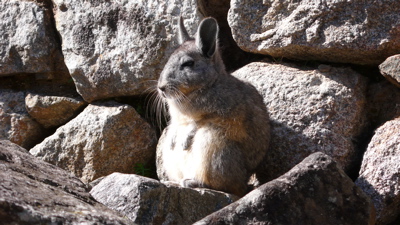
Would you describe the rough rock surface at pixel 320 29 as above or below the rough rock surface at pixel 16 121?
above

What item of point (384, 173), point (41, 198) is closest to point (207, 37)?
point (384, 173)

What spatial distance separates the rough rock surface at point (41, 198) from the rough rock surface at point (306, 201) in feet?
2.89

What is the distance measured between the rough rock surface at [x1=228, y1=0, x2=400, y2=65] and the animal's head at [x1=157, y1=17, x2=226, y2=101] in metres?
0.35

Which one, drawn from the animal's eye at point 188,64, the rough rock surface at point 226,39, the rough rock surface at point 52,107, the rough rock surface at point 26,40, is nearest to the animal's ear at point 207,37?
the animal's eye at point 188,64

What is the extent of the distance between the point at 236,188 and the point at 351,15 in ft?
6.98

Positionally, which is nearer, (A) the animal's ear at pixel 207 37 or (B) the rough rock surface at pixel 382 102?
(B) the rough rock surface at pixel 382 102

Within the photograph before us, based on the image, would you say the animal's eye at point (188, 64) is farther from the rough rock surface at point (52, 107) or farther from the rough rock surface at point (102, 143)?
the rough rock surface at point (52, 107)

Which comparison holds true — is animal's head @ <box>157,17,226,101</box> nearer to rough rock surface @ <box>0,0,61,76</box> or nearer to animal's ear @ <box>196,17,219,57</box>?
animal's ear @ <box>196,17,219,57</box>

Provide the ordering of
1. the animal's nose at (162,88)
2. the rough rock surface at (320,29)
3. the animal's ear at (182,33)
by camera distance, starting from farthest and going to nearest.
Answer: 1. the animal's ear at (182,33)
2. the animal's nose at (162,88)
3. the rough rock surface at (320,29)

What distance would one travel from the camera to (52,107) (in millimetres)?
7227

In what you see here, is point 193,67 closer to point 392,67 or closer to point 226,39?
point 226,39

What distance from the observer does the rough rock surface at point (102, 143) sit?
6.87m

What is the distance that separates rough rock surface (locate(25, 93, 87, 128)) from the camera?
720 centimetres

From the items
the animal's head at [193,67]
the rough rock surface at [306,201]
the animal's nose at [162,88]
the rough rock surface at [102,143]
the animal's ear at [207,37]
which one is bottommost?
the rough rock surface at [102,143]
